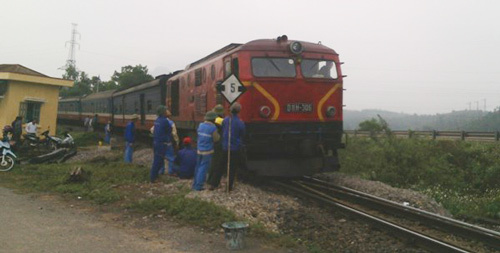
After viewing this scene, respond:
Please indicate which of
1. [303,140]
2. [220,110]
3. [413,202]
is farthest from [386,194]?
[220,110]

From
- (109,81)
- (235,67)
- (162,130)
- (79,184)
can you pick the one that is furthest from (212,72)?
Answer: (109,81)

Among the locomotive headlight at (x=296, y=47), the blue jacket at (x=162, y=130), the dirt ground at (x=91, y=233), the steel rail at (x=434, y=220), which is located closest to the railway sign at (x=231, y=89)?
the locomotive headlight at (x=296, y=47)

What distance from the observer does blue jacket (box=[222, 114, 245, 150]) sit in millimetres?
7688

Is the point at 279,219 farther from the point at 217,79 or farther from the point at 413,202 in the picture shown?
the point at 217,79

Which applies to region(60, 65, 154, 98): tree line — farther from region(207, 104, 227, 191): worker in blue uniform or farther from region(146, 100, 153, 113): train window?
region(207, 104, 227, 191): worker in blue uniform

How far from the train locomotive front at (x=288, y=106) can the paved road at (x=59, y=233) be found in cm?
348

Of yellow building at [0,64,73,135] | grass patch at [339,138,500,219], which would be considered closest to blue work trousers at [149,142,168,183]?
grass patch at [339,138,500,219]

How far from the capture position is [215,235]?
557cm

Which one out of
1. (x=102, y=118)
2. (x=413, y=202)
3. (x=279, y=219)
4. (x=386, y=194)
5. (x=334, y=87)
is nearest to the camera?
(x=279, y=219)

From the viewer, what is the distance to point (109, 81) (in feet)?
158

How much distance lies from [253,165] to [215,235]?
2967 millimetres

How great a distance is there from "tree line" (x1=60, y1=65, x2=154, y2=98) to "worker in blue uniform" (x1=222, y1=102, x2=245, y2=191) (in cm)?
3469

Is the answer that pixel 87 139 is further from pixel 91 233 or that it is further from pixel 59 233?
pixel 91 233

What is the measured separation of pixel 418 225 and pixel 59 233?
5.42m
